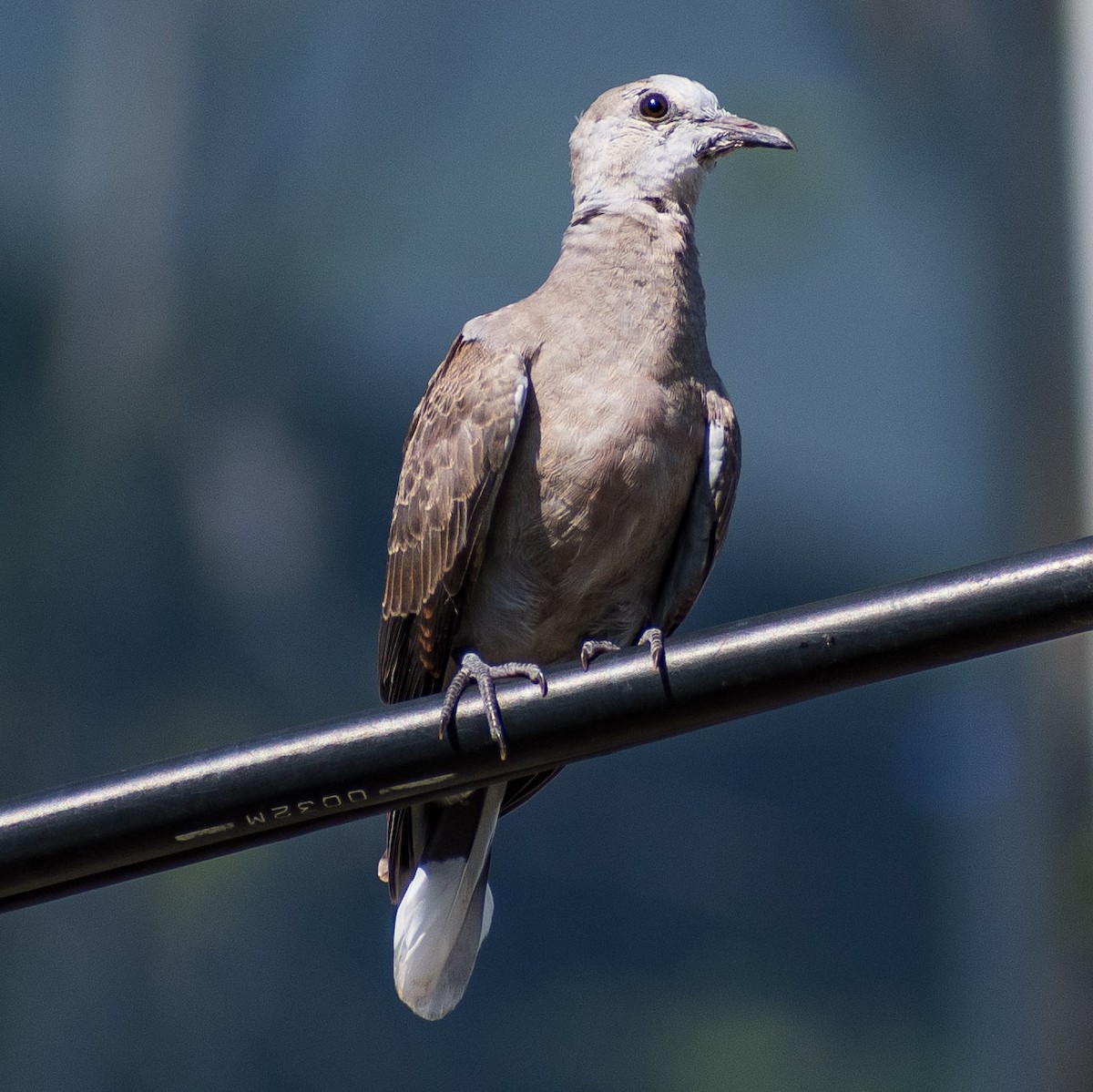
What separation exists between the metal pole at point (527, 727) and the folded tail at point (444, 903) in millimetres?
1565

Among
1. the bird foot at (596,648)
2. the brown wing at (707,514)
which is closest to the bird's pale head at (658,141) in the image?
the brown wing at (707,514)

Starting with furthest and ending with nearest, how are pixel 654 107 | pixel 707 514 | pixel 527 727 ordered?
1. pixel 654 107
2. pixel 707 514
3. pixel 527 727

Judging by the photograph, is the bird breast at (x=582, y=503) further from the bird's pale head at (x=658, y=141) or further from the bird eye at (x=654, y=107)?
the bird eye at (x=654, y=107)

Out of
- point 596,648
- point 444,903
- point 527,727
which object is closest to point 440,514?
point 596,648

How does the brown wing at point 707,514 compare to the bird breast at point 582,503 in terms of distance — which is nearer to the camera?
the bird breast at point 582,503

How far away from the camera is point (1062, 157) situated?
8266 millimetres

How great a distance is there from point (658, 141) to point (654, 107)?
126 millimetres

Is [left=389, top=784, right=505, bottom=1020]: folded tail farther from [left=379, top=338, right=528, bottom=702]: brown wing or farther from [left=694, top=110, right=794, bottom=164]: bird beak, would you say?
[left=694, top=110, right=794, bottom=164]: bird beak

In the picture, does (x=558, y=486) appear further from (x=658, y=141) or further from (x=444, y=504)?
(x=658, y=141)

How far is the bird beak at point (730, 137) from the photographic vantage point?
3988 mm

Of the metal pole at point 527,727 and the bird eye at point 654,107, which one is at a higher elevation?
the bird eye at point 654,107

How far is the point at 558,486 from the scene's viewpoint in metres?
3.63

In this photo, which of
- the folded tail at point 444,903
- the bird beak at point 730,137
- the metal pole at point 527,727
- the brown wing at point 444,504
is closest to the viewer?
the metal pole at point 527,727

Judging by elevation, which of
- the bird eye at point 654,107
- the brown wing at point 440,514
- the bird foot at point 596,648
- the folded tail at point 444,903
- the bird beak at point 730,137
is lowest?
the folded tail at point 444,903
